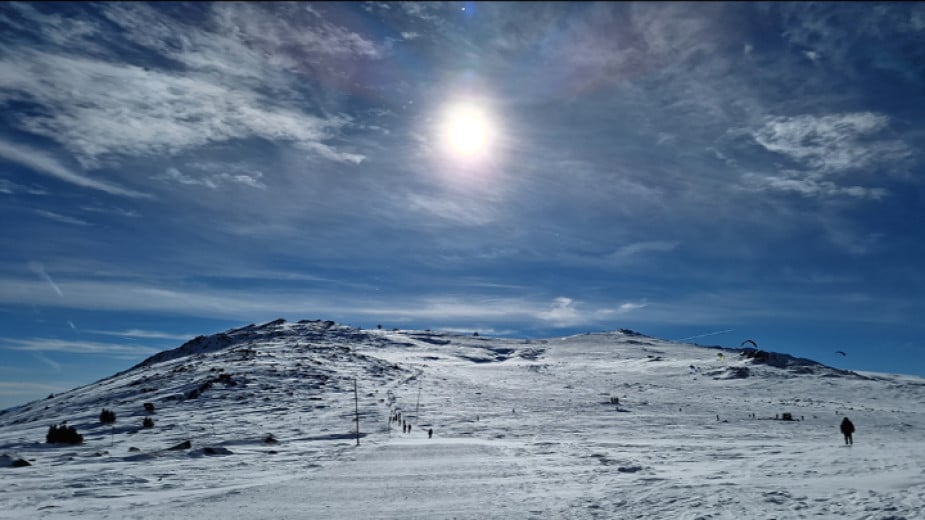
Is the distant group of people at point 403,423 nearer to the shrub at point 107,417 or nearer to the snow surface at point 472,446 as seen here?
the snow surface at point 472,446

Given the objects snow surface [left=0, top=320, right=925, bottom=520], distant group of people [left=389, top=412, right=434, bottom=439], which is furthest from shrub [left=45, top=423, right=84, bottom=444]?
distant group of people [left=389, top=412, right=434, bottom=439]

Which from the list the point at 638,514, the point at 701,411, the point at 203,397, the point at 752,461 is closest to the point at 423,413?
the point at 203,397

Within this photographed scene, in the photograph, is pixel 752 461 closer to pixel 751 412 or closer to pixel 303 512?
pixel 303 512

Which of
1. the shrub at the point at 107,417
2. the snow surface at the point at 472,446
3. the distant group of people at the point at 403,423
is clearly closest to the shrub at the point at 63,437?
the snow surface at the point at 472,446

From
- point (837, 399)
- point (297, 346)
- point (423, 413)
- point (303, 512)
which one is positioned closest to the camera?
point (303, 512)

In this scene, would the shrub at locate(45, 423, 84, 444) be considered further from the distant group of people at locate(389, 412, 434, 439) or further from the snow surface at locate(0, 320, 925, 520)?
the distant group of people at locate(389, 412, 434, 439)

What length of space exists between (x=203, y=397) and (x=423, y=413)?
14188 millimetres

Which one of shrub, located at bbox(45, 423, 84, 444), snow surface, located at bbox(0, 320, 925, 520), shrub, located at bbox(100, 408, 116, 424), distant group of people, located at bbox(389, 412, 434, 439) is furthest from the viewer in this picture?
shrub, located at bbox(100, 408, 116, 424)

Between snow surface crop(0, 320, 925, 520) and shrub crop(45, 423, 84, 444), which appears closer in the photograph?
snow surface crop(0, 320, 925, 520)

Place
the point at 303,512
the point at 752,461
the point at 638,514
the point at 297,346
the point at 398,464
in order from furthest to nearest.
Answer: the point at 297,346 < the point at 398,464 < the point at 752,461 < the point at 303,512 < the point at 638,514

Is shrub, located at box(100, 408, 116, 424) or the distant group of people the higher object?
shrub, located at box(100, 408, 116, 424)

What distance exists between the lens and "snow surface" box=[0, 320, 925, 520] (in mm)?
12555

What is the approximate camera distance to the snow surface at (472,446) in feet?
41.2

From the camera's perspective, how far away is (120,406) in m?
34.2
